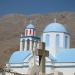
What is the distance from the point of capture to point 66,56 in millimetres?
44750

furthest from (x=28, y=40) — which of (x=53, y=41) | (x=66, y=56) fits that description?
(x=66, y=56)

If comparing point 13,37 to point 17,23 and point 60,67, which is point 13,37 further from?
point 60,67

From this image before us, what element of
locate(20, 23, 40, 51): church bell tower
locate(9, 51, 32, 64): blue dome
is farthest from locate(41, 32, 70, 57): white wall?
locate(9, 51, 32, 64): blue dome

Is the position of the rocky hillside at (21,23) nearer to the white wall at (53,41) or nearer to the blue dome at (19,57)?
the blue dome at (19,57)

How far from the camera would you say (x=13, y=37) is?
117625mm

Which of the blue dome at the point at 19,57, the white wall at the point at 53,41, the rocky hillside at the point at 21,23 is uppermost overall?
the rocky hillside at the point at 21,23

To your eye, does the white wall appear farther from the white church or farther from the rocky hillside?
the rocky hillside

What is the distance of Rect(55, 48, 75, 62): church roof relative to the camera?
4453 cm

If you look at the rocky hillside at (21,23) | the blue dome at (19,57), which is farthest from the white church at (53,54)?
the rocky hillside at (21,23)

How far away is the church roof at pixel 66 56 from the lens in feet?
146

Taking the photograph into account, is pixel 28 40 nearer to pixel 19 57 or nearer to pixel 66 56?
pixel 19 57

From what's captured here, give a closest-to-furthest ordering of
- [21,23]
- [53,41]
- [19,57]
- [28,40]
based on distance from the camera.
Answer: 1. [19,57]
2. [53,41]
3. [28,40]
4. [21,23]

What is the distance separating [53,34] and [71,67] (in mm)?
4393

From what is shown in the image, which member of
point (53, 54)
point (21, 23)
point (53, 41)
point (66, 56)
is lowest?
point (66, 56)
